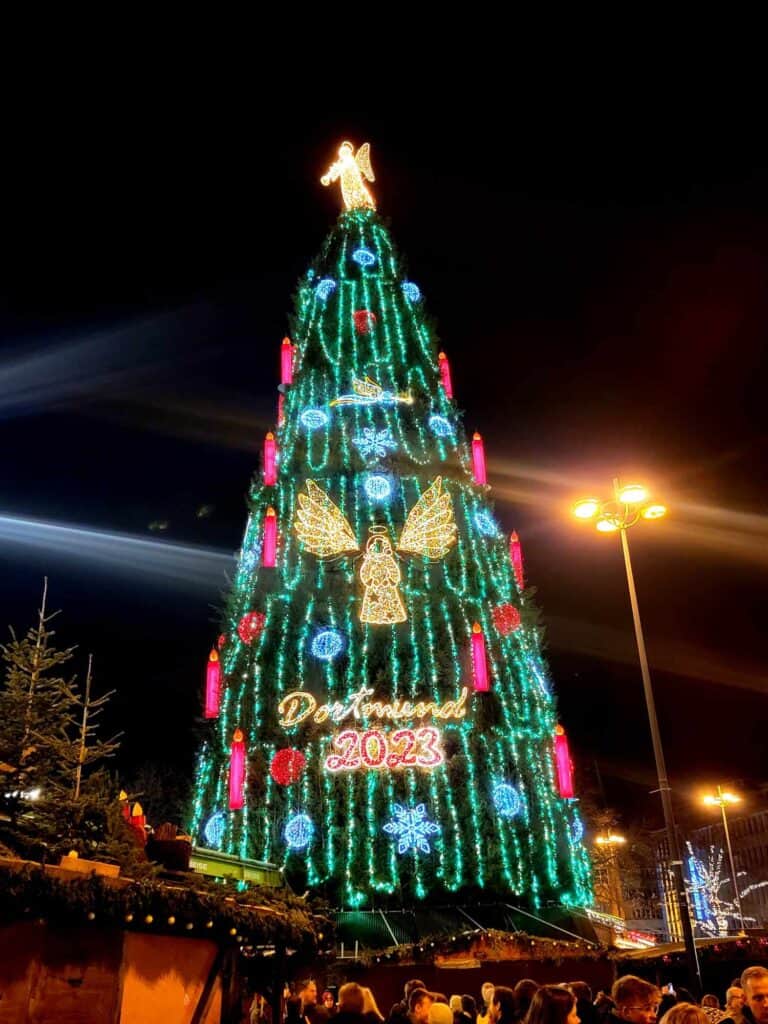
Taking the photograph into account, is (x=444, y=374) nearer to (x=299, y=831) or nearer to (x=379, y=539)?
(x=379, y=539)

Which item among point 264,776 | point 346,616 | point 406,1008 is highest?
point 346,616

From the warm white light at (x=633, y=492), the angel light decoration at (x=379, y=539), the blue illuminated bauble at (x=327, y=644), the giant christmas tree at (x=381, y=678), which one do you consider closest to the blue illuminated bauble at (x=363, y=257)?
the giant christmas tree at (x=381, y=678)

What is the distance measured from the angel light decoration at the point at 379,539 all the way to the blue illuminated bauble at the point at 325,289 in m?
9.92

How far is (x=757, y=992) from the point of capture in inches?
213

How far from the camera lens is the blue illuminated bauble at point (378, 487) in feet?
101

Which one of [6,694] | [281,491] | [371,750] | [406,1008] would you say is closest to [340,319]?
[281,491]

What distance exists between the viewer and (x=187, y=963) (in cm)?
953

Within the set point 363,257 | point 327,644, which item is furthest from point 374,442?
point 363,257

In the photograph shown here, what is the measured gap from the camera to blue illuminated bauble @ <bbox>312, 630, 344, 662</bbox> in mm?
27781

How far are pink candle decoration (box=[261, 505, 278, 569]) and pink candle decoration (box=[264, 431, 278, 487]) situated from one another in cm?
217

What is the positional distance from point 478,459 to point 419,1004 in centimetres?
2732

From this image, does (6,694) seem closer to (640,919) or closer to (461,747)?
(461,747)

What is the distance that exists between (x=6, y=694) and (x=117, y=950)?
115 inches

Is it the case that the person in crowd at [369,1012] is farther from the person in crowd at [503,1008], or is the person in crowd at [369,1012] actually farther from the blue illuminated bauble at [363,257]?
the blue illuminated bauble at [363,257]
